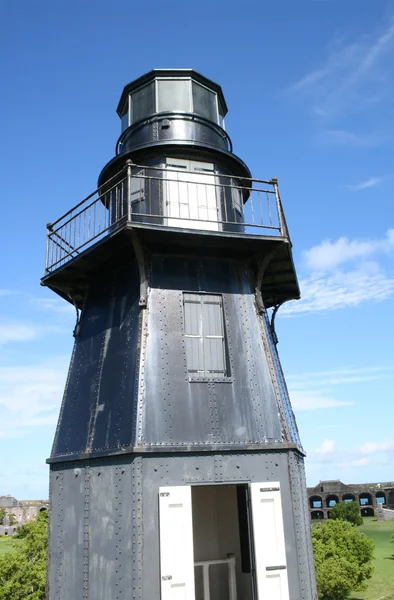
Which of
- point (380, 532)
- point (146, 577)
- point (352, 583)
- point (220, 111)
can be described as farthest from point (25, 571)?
point (380, 532)

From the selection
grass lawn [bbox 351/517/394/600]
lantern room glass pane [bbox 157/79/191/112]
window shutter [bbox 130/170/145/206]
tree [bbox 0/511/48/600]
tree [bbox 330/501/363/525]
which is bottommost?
grass lawn [bbox 351/517/394/600]

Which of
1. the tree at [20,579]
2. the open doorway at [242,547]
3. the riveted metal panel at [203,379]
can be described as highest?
the riveted metal panel at [203,379]

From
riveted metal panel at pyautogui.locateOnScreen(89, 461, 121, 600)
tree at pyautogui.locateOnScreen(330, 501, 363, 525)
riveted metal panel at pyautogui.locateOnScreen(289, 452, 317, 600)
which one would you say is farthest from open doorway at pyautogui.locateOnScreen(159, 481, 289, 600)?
tree at pyautogui.locateOnScreen(330, 501, 363, 525)

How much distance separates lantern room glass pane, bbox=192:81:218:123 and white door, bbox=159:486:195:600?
902 cm

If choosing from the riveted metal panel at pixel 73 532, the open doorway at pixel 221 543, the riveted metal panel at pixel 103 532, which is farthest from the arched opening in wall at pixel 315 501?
the riveted metal panel at pixel 103 532

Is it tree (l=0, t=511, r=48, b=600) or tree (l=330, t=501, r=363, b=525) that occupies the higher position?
tree (l=330, t=501, r=363, b=525)

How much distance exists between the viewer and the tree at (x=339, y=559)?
1545 inches

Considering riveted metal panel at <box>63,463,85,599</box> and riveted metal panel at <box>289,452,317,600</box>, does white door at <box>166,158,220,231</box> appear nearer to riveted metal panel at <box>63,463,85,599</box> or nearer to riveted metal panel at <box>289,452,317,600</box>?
riveted metal panel at <box>289,452,317,600</box>

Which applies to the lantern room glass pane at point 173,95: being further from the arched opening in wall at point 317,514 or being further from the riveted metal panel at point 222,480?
the arched opening in wall at point 317,514

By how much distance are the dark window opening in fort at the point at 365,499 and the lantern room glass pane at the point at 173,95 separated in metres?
99.2

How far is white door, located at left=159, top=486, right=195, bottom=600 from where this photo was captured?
27.7ft

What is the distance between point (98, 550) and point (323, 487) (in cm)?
9810

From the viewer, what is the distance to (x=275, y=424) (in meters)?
10.1

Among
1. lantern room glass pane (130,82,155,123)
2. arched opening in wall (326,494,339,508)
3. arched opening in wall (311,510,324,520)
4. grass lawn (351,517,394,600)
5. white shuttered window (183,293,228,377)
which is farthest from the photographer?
arched opening in wall (326,494,339,508)
